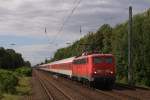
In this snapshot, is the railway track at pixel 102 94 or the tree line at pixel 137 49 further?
the tree line at pixel 137 49

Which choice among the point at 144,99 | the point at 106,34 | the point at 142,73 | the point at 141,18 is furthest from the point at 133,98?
the point at 106,34

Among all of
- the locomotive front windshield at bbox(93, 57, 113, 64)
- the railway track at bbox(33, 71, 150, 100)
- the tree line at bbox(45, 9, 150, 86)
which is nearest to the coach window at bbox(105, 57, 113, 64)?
the locomotive front windshield at bbox(93, 57, 113, 64)

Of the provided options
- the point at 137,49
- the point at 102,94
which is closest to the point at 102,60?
the point at 102,94

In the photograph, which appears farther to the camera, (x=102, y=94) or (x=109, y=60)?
(x=109, y=60)

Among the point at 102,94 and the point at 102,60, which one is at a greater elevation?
the point at 102,60

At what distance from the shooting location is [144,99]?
78.4 ft

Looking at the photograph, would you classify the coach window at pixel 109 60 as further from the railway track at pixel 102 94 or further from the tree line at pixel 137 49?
the tree line at pixel 137 49

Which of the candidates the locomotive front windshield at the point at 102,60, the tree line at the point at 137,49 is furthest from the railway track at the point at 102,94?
the tree line at the point at 137,49

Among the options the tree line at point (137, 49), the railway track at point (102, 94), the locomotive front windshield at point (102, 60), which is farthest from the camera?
the tree line at point (137, 49)

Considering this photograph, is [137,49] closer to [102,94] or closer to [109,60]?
[109,60]

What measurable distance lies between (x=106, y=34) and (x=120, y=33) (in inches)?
1235

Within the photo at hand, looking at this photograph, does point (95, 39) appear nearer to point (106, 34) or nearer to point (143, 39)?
point (106, 34)

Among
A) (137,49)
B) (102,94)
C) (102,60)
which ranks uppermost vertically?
(137,49)

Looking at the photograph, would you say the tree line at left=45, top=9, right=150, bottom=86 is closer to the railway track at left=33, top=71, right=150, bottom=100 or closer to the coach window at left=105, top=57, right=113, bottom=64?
the coach window at left=105, top=57, right=113, bottom=64
